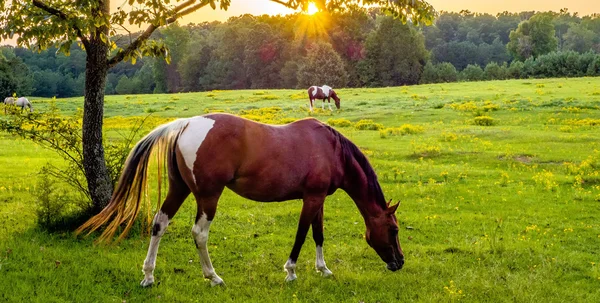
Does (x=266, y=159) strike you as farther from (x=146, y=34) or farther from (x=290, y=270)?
(x=146, y=34)

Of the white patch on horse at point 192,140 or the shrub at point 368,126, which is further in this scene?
the shrub at point 368,126

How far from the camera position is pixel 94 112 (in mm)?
8180

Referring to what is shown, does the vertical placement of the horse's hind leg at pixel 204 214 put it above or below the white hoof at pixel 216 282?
above

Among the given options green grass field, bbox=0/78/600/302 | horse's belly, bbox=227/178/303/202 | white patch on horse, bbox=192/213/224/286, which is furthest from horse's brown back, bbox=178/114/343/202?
green grass field, bbox=0/78/600/302

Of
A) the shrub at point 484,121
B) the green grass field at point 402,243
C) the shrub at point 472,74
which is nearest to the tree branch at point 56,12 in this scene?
the green grass field at point 402,243

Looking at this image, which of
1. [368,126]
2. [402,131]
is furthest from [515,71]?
[402,131]

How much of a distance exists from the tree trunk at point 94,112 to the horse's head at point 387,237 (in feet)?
15.2

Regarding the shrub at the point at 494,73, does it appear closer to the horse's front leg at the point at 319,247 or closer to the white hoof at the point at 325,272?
the horse's front leg at the point at 319,247

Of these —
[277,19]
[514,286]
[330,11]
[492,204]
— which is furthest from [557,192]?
[277,19]

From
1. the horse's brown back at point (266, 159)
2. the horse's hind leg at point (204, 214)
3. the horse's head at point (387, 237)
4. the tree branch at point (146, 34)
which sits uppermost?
the tree branch at point (146, 34)

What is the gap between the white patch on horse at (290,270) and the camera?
22.0 feet

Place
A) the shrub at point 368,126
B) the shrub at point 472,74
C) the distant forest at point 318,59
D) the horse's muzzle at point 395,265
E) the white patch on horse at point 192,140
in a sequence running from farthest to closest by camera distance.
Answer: the shrub at point 472,74 < the distant forest at point 318,59 < the shrub at point 368,126 < the horse's muzzle at point 395,265 < the white patch on horse at point 192,140

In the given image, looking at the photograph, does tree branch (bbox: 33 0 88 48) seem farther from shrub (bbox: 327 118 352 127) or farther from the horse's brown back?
shrub (bbox: 327 118 352 127)

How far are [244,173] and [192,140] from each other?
79cm
